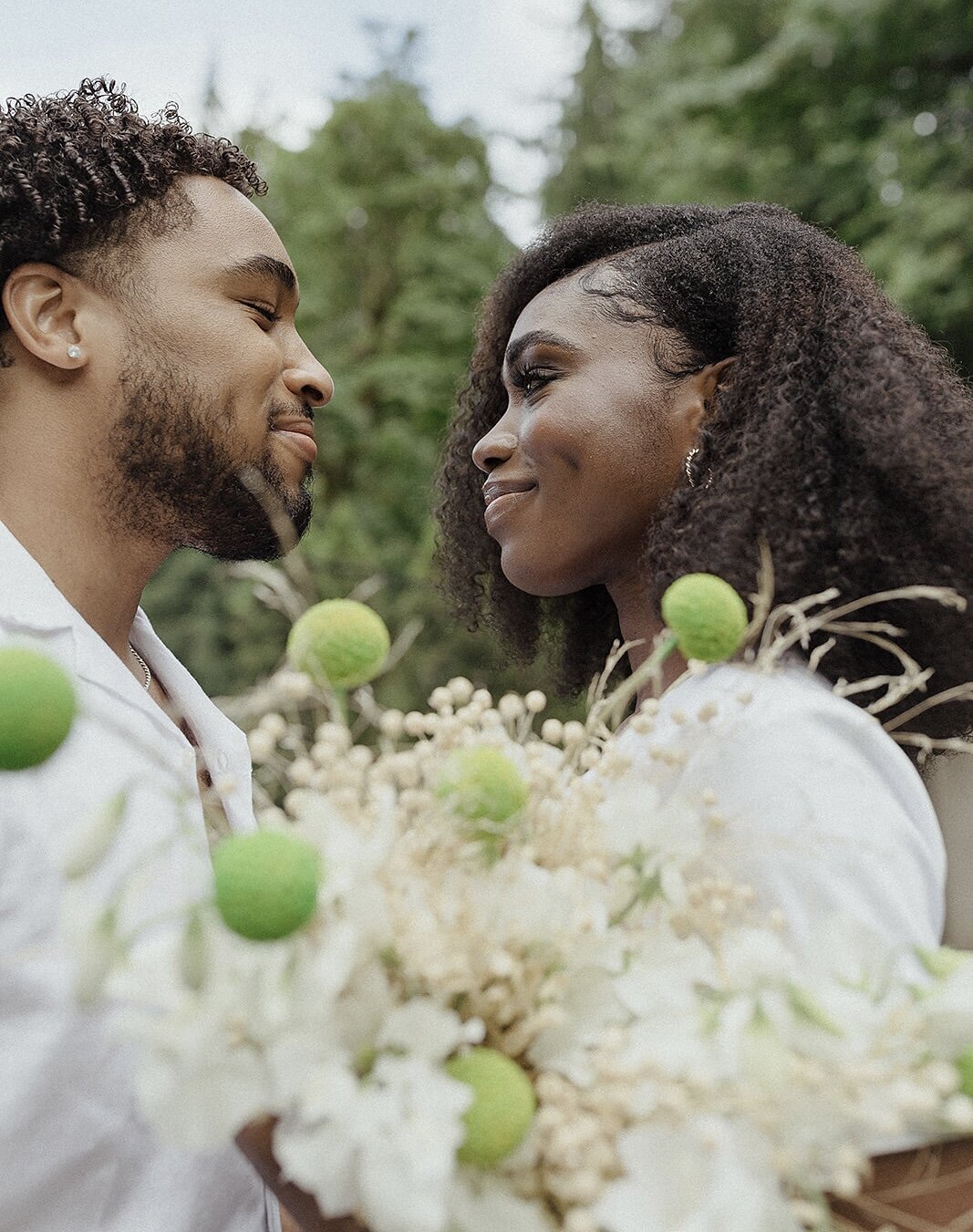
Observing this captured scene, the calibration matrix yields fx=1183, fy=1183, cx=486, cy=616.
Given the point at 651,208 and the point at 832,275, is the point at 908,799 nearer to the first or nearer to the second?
the point at 832,275

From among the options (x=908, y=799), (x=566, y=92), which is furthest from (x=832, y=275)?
(x=566, y=92)

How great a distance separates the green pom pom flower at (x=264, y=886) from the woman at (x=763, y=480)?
1.69 feet

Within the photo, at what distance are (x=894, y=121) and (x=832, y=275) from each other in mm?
8169

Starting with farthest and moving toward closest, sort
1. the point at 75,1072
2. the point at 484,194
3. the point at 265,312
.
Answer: the point at 484,194 → the point at 265,312 → the point at 75,1072

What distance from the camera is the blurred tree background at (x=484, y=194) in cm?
873

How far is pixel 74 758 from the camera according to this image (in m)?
1.86

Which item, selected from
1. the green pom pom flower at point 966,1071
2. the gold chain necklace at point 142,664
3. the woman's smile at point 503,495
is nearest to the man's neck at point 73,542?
the gold chain necklace at point 142,664

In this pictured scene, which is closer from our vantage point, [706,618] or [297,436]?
[706,618]

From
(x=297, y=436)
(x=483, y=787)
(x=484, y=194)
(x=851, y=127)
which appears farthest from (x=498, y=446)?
(x=484, y=194)

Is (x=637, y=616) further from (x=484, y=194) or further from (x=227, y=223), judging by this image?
(x=484, y=194)

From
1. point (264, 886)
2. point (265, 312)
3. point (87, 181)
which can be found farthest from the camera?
point (265, 312)

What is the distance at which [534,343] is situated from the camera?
88.7 inches

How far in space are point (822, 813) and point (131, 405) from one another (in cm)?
162

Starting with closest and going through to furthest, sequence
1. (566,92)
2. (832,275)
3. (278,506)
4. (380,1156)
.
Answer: (380,1156) → (832,275) → (278,506) → (566,92)
